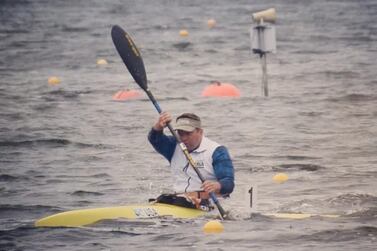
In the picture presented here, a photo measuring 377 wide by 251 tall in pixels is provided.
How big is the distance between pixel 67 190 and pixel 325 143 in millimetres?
4684

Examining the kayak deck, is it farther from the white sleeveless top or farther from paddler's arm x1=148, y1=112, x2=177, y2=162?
paddler's arm x1=148, y1=112, x2=177, y2=162

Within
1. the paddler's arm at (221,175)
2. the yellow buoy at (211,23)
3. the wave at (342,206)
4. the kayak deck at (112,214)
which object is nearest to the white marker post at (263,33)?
the wave at (342,206)

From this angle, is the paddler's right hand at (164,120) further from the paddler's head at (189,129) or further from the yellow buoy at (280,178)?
the yellow buoy at (280,178)

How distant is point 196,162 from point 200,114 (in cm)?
859

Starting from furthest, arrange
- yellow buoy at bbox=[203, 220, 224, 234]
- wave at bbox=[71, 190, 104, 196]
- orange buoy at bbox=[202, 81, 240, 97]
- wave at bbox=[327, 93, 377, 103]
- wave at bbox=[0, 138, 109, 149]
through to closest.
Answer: orange buoy at bbox=[202, 81, 240, 97] < wave at bbox=[327, 93, 377, 103] < wave at bbox=[0, 138, 109, 149] < wave at bbox=[71, 190, 104, 196] < yellow buoy at bbox=[203, 220, 224, 234]

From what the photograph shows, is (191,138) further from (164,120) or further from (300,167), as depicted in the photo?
(300,167)

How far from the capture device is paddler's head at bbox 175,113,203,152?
12.6 meters

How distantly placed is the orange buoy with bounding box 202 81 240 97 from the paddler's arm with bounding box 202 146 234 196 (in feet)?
33.7

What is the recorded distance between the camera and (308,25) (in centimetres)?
3419

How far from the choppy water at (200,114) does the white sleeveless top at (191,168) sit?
458 millimetres

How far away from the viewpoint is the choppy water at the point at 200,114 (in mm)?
12562

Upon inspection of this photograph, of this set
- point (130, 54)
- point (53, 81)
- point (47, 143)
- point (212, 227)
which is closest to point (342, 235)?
point (212, 227)

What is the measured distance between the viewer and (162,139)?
504 inches

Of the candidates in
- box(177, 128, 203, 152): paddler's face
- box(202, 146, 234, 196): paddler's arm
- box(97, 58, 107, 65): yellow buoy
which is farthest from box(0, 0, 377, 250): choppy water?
box(177, 128, 203, 152): paddler's face
